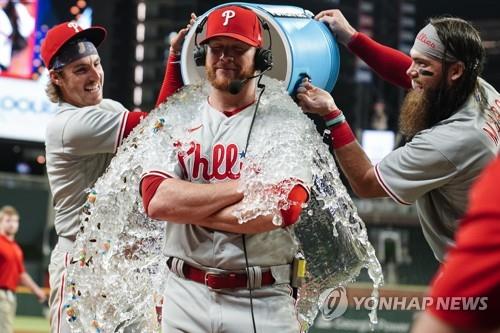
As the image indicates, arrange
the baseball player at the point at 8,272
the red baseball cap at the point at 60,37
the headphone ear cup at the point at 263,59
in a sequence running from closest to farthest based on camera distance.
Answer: the headphone ear cup at the point at 263,59
the red baseball cap at the point at 60,37
the baseball player at the point at 8,272

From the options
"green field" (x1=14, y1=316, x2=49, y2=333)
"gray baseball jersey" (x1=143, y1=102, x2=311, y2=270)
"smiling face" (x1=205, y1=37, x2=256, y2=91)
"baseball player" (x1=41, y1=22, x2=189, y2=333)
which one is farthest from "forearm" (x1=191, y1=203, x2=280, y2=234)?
"green field" (x1=14, y1=316, x2=49, y2=333)

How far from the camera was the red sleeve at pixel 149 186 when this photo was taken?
3.12 metres

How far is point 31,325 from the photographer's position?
482 inches

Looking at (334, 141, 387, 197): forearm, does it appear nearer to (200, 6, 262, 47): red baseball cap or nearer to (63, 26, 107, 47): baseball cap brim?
(200, 6, 262, 47): red baseball cap

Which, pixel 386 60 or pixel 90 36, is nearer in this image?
pixel 386 60

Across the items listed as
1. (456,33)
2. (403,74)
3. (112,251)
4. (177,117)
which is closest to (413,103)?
(456,33)

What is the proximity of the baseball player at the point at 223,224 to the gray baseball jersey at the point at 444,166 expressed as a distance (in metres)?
0.40

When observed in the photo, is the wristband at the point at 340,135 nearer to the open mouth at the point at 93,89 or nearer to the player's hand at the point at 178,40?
the player's hand at the point at 178,40

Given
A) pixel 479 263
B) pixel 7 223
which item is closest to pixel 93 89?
pixel 479 263

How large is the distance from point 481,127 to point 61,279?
6.57 feet

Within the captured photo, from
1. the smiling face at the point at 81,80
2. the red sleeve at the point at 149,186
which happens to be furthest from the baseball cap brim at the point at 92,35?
the red sleeve at the point at 149,186

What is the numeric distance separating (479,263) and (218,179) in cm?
197

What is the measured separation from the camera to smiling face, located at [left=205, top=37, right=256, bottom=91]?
125 inches

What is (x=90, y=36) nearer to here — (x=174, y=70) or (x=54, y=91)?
(x=54, y=91)
